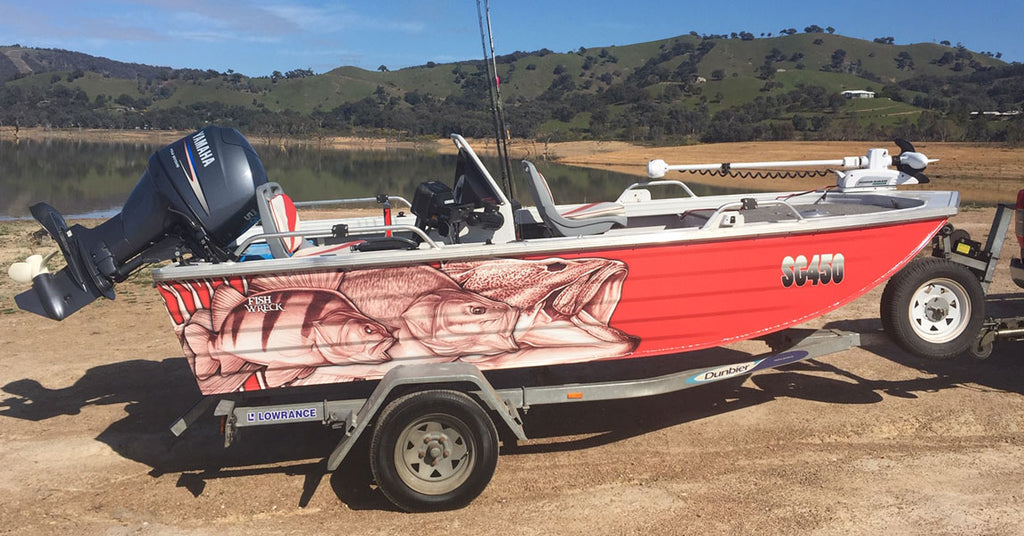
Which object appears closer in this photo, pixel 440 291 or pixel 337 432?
pixel 440 291

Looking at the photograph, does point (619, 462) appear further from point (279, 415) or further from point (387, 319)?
point (279, 415)

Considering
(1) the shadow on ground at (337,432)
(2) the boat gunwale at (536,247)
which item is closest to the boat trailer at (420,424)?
(1) the shadow on ground at (337,432)

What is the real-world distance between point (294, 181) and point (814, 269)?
2900 cm

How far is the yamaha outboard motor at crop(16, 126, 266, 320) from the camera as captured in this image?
188 inches

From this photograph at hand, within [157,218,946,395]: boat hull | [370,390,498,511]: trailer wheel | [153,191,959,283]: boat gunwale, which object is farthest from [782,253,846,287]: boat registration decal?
[370,390,498,511]: trailer wheel

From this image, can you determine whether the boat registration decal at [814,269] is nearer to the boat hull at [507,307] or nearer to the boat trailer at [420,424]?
the boat hull at [507,307]

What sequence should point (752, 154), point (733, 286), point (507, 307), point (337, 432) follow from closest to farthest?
point (507, 307), point (733, 286), point (337, 432), point (752, 154)

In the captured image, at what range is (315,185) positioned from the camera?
3017 centimetres

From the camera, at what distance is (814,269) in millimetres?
4855

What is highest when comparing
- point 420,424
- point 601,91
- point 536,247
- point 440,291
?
point 601,91

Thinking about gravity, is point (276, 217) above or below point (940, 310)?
A: above

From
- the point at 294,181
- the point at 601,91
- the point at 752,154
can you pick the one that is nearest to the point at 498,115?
the point at 294,181

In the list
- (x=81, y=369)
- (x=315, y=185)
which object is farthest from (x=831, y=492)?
(x=315, y=185)

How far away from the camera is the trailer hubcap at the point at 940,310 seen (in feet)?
17.3
